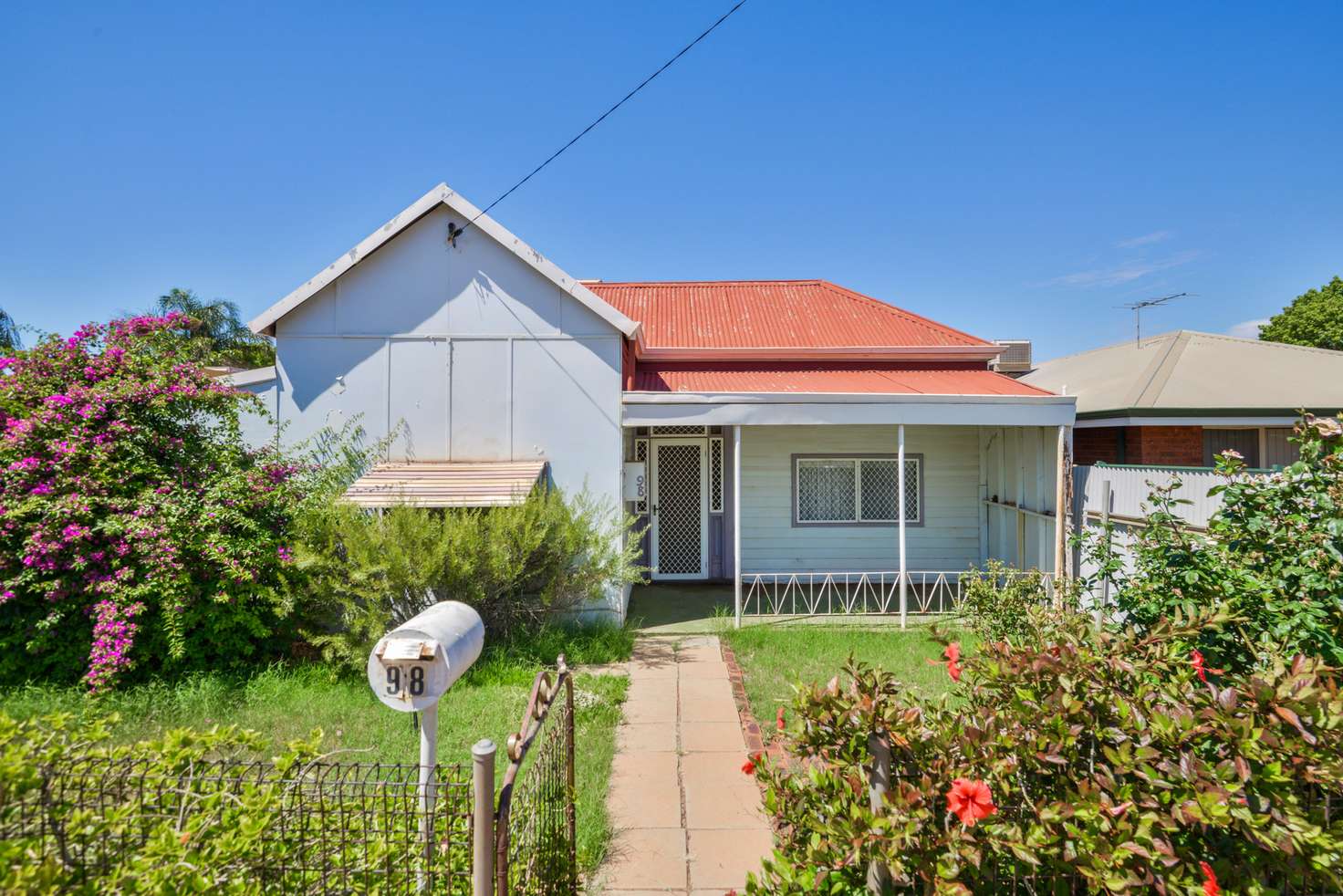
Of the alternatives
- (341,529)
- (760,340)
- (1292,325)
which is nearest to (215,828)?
(341,529)

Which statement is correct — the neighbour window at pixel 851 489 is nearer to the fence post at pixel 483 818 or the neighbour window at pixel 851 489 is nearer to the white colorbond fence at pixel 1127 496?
the white colorbond fence at pixel 1127 496

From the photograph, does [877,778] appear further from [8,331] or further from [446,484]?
[8,331]

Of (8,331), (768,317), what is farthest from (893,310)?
(8,331)

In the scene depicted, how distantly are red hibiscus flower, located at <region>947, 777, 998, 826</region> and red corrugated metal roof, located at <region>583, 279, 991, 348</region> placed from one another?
37.9 ft

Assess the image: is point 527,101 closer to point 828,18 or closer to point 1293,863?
point 828,18

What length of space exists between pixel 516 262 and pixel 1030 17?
289 inches

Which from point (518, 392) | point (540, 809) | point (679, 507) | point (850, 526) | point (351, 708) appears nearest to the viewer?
point (540, 809)

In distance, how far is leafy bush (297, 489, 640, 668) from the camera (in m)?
7.62

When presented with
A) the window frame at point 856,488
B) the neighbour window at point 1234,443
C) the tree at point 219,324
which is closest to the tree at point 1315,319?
the neighbour window at point 1234,443

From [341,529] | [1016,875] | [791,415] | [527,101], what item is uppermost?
[527,101]

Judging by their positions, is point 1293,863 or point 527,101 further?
point 527,101

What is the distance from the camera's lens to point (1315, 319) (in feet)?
108

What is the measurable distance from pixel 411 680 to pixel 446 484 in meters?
5.82

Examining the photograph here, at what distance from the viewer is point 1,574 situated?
277 inches
